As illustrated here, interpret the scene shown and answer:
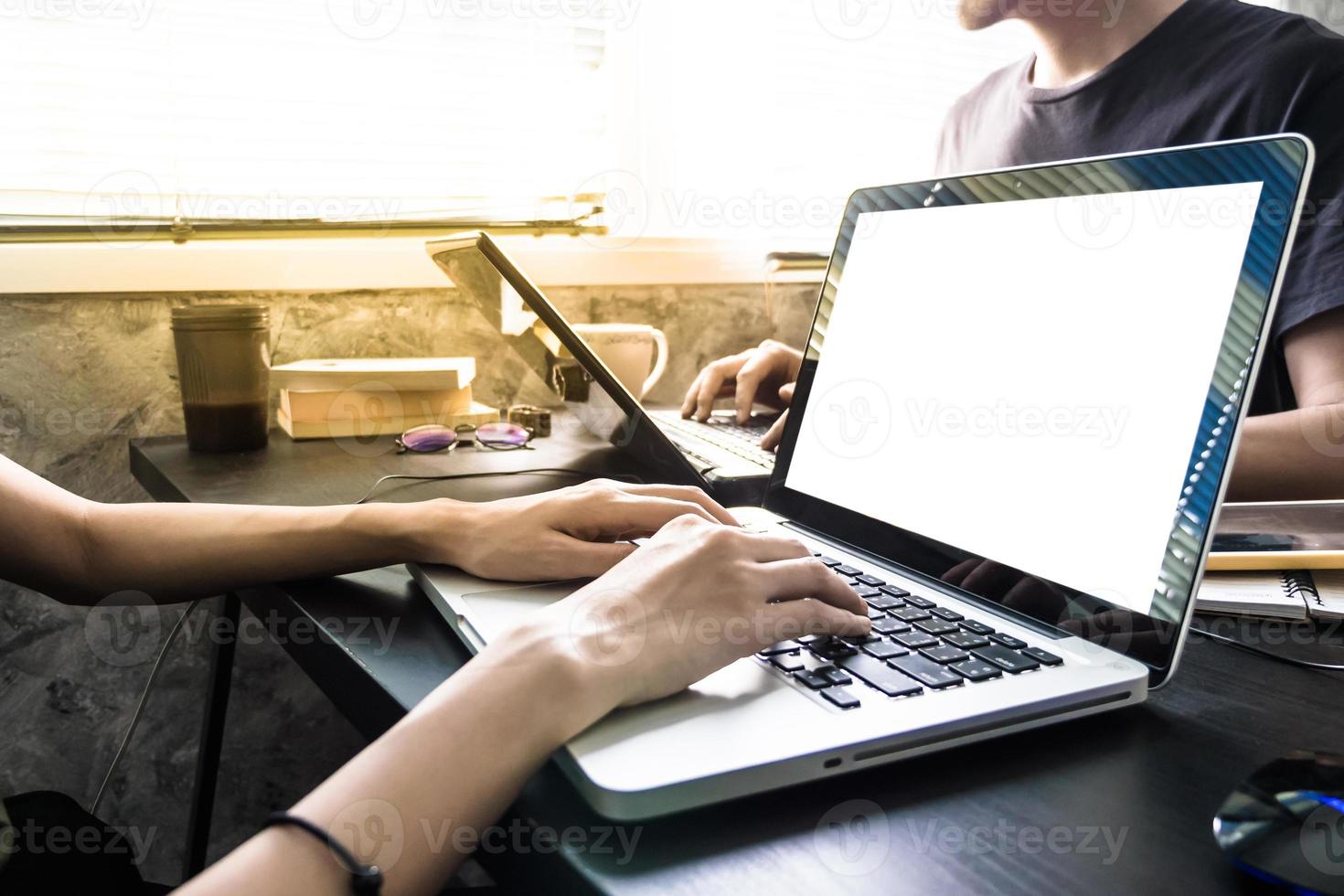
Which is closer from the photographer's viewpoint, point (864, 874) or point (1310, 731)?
point (864, 874)

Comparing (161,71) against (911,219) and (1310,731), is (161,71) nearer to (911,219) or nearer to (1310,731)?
(911,219)

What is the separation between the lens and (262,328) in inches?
43.3

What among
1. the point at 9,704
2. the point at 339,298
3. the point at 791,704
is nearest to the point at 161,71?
the point at 339,298

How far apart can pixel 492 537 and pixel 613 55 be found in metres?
1.22

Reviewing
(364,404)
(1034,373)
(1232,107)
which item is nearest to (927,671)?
(1034,373)

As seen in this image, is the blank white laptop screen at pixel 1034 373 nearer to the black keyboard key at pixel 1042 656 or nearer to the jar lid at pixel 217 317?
the black keyboard key at pixel 1042 656

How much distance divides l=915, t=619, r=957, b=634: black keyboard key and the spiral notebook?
172 millimetres

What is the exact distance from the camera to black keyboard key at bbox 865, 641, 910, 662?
1.58 ft

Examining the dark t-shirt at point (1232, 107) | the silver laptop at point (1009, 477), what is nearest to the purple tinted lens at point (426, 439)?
the silver laptop at point (1009, 477)
